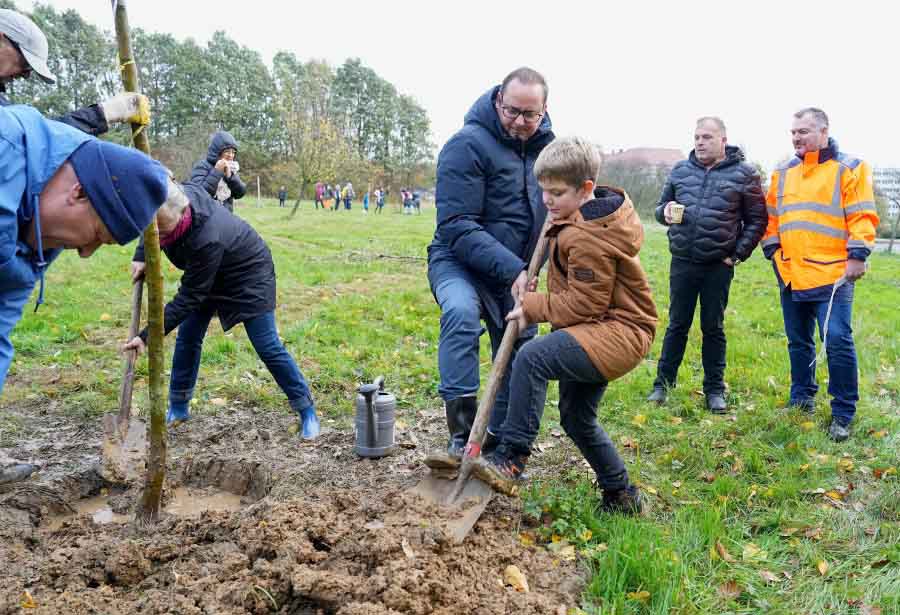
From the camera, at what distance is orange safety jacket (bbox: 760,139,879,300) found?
4797 millimetres

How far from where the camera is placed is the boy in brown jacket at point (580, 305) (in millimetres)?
3037

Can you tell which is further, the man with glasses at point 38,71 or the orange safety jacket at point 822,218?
the orange safety jacket at point 822,218

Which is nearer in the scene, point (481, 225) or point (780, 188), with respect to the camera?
point (481, 225)

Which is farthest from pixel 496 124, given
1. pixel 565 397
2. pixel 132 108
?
pixel 132 108

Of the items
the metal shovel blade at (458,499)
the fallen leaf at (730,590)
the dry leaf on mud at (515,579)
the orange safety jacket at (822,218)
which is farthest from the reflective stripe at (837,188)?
the dry leaf on mud at (515,579)

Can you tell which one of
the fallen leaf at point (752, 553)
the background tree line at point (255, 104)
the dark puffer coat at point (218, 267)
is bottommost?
the fallen leaf at point (752, 553)

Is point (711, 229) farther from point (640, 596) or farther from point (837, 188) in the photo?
point (640, 596)

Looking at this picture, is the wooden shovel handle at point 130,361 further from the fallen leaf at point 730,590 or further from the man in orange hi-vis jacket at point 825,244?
the man in orange hi-vis jacket at point 825,244

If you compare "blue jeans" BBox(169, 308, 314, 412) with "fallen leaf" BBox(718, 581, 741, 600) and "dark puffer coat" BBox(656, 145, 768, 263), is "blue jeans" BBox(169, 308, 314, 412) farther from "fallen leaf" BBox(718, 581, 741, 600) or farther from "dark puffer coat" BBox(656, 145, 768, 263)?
"dark puffer coat" BBox(656, 145, 768, 263)

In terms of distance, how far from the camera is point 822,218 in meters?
4.95

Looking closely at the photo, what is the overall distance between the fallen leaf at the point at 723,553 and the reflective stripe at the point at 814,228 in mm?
2735

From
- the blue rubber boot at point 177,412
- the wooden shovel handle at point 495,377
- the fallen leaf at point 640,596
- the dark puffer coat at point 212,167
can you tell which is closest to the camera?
the fallen leaf at point 640,596

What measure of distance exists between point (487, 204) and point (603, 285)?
1.00m

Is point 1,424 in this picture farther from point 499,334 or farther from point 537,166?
point 537,166
